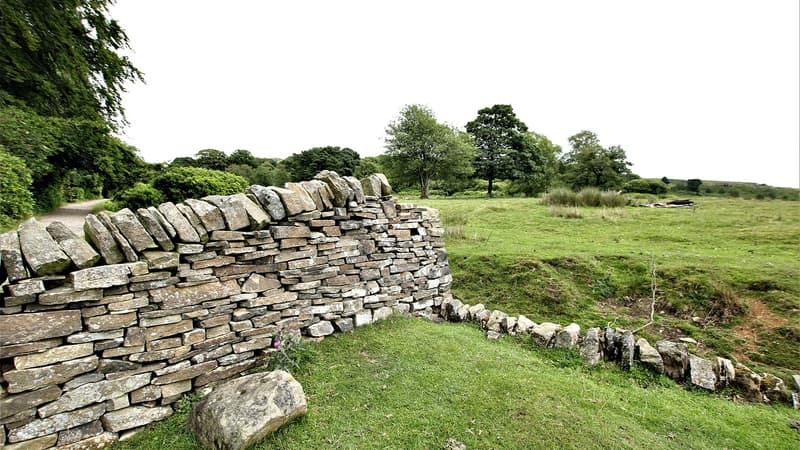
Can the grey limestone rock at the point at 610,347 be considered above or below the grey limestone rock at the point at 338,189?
below

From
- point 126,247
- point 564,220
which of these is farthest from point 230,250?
point 564,220

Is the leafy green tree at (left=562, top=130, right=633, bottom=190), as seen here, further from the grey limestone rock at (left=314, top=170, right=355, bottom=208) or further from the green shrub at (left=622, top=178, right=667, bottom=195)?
the grey limestone rock at (left=314, top=170, right=355, bottom=208)

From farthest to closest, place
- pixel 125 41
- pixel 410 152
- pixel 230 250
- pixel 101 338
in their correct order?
pixel 410 152
pixel 125 41
pixel 230 250
pixel 101 338

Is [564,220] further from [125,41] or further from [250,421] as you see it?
[125,41]

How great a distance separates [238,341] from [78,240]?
1979 millimetres

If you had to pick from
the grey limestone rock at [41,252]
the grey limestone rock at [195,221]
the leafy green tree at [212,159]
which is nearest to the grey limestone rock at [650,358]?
the grey limestone rock at [195,221]

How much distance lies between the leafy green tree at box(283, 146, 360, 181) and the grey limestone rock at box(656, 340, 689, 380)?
158ft

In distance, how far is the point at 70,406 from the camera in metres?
3.00

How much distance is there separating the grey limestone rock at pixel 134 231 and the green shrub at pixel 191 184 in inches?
322

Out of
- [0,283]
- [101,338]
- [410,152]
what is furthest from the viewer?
[410,152]

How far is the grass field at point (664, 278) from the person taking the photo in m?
5.80

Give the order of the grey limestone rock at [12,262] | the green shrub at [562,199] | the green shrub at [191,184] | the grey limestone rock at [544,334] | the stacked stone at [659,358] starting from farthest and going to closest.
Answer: the green shrub at [562,199], the green shrub at [191,184], the grey limestone rock at [544,334], the stacked stone at [659,358], the grey limestone rock at [12,262]

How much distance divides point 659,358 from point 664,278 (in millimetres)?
3345

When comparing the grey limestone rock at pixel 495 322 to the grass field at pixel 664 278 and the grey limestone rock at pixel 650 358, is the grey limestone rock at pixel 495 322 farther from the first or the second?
the grey limestone rock at pixel 650 358
